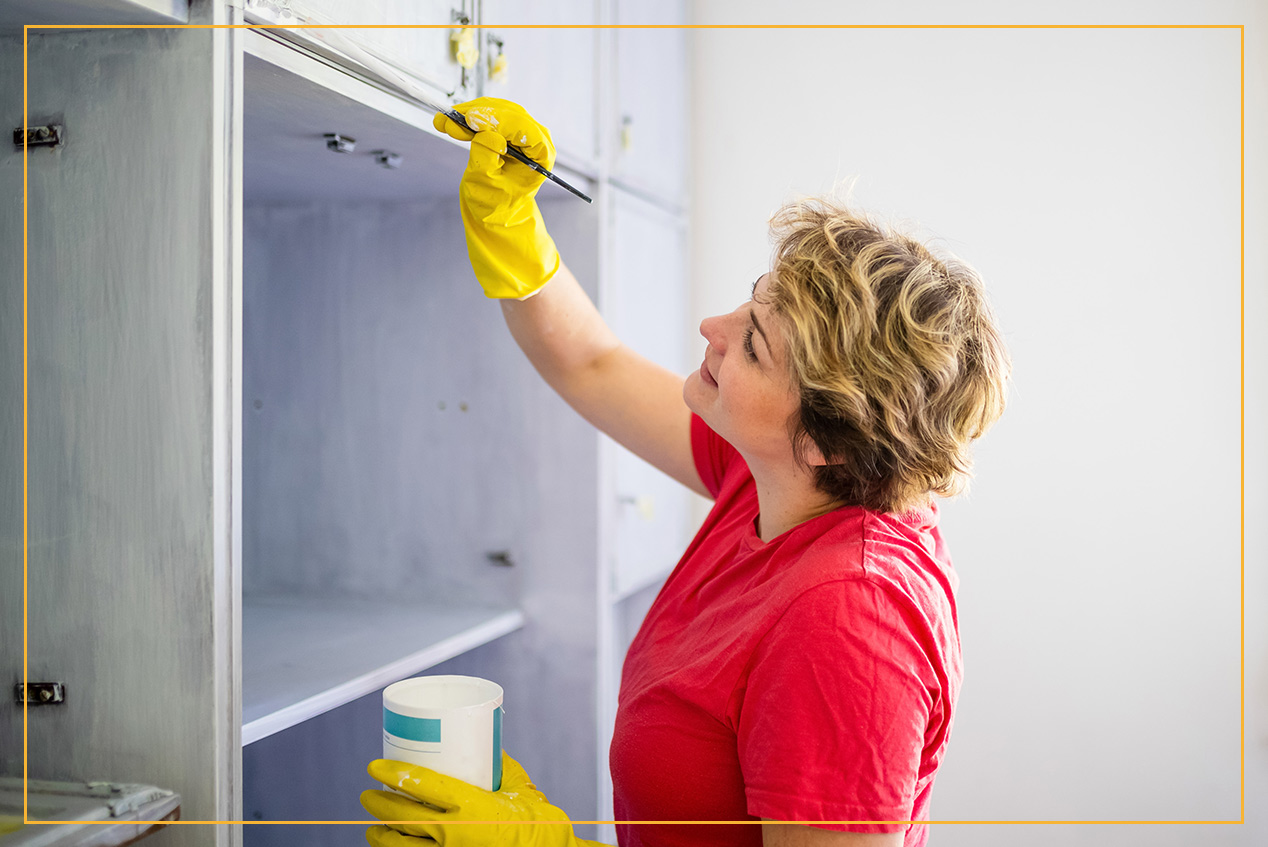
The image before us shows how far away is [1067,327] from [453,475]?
0.97 meters

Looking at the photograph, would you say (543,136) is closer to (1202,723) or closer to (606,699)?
(606,699)

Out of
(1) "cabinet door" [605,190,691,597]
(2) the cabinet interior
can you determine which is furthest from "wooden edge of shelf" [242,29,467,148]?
(1) "cabinet door" [605,190,691,597]

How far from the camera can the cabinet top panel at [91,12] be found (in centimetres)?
→ 66

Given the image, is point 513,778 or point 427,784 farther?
point 513,778

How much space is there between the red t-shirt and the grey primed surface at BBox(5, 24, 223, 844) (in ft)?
1.30

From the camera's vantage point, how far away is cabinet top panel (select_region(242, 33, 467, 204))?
825 mm

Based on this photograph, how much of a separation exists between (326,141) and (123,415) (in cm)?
44

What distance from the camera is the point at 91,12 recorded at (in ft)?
2.18

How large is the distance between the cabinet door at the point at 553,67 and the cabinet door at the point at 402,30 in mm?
62

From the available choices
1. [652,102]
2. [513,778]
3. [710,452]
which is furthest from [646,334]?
[513,778]

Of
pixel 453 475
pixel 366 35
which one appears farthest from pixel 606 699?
pixel 366 35

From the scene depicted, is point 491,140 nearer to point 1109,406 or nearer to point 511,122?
point 511,122

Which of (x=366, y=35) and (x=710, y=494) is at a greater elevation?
(x=366, y=35)

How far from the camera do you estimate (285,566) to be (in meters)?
1.44
